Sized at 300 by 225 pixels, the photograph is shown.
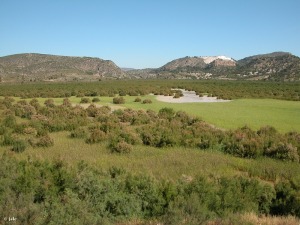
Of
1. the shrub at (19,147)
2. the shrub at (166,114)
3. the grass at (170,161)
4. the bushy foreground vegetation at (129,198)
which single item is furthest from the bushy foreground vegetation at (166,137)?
the bushy foreground vegetation at (129,198)

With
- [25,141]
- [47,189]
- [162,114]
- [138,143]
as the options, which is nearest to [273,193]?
[47,189]

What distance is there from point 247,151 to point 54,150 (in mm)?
8910

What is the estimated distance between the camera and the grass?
1350cm

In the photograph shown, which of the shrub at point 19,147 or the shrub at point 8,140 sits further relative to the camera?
the shrub at point 8,140

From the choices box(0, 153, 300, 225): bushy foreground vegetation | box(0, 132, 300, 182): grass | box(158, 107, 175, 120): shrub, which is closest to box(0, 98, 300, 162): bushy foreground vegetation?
box(0, 132, 300, 182): grass

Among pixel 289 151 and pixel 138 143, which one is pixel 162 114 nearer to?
pixel 138 143

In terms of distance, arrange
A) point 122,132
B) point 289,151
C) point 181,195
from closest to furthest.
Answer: point 181,195 < point 289,151 < point 122,132

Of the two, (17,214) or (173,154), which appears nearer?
(17,214)

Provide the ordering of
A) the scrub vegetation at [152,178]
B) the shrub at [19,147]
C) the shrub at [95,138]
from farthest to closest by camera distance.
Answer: the shrub at [95,138] < the shrub at [19,147] < the scrub vegetation at [152,178]

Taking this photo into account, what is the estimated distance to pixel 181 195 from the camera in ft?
32.6

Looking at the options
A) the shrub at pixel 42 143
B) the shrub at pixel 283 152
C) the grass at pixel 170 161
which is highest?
the shrub at pixel 283 152

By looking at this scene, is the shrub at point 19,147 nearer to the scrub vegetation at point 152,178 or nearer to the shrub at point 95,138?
the scrub vegetation at point 152,178

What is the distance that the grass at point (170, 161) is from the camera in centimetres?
1350

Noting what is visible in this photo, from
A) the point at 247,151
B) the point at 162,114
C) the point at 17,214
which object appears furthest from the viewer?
the point at 162,114
